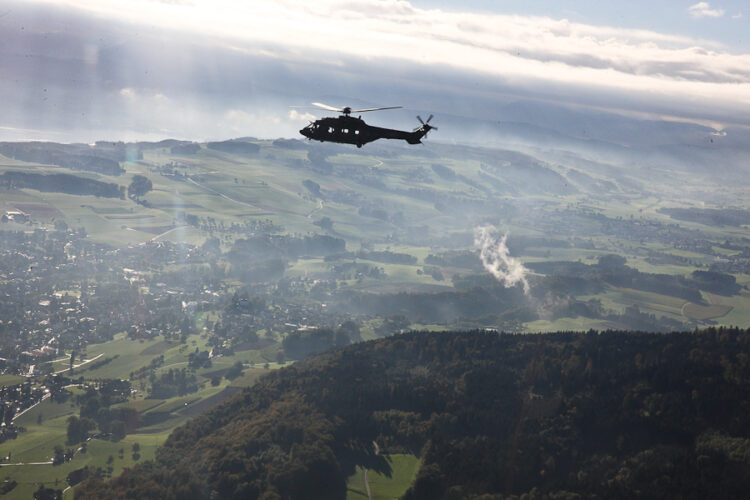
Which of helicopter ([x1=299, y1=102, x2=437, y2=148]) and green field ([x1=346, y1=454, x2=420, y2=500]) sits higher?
helicopter ([x1=299, y1=102, x2=437, y2=148])

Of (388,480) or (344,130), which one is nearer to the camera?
(344,130)

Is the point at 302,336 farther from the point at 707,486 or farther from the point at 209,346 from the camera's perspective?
the point at 707,486

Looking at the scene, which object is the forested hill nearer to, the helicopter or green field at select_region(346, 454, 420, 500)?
green field at select_region(346, 454, 420, 500)

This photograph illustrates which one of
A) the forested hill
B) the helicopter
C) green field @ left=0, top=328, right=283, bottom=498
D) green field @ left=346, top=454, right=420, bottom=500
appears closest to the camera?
the helicopter

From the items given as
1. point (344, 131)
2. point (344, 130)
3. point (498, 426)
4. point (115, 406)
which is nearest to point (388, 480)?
point (498, 426)

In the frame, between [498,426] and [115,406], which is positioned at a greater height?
[498,426]

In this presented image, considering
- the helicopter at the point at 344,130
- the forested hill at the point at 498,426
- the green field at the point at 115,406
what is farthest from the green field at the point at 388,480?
the helicopter at the point at 344,130

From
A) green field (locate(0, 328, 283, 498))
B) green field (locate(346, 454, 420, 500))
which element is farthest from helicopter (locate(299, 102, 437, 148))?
green field (locate(0, 328, 283, 498))

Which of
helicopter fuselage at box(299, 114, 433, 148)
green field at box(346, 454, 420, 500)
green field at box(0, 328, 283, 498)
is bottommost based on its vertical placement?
green field at box(0, 328, 283, 498)

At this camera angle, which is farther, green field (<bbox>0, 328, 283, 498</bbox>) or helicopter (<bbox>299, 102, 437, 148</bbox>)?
green field (<bbox>0, 328, 283, 498</bbox>)

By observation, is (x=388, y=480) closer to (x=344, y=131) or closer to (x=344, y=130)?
(x=344, y=131)
